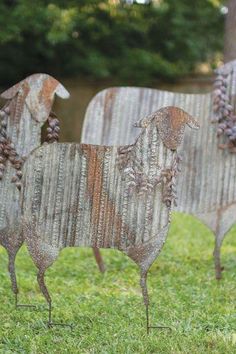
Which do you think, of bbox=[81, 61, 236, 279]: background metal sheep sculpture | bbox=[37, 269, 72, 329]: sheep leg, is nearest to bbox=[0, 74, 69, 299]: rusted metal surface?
bbox=[37, 269, 72, 329]: sheep leg

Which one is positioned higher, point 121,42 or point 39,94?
point 121,42

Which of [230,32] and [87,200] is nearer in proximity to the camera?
[87,200]

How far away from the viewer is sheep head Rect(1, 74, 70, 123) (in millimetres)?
4273

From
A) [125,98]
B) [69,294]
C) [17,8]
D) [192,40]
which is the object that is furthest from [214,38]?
[69,294]

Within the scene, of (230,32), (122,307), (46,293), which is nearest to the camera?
(46,293)

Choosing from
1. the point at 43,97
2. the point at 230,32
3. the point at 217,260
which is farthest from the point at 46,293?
the point at 230,32

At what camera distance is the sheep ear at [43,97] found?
14.0ft

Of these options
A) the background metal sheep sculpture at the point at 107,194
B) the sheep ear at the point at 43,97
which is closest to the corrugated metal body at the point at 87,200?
the background metal sheep sculpture at the point at 107,194

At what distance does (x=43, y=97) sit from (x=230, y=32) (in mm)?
4417

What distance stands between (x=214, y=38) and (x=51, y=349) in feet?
34.5

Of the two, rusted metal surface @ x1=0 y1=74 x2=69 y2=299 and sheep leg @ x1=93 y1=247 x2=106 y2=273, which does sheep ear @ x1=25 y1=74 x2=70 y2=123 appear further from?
sheep leg @ x1=93 y1=247 x2=106 y2=273

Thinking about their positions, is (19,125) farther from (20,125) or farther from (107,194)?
(107,194)

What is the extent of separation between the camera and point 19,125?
14.1 ft

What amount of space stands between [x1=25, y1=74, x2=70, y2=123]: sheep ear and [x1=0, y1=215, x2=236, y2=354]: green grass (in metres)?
1.15
